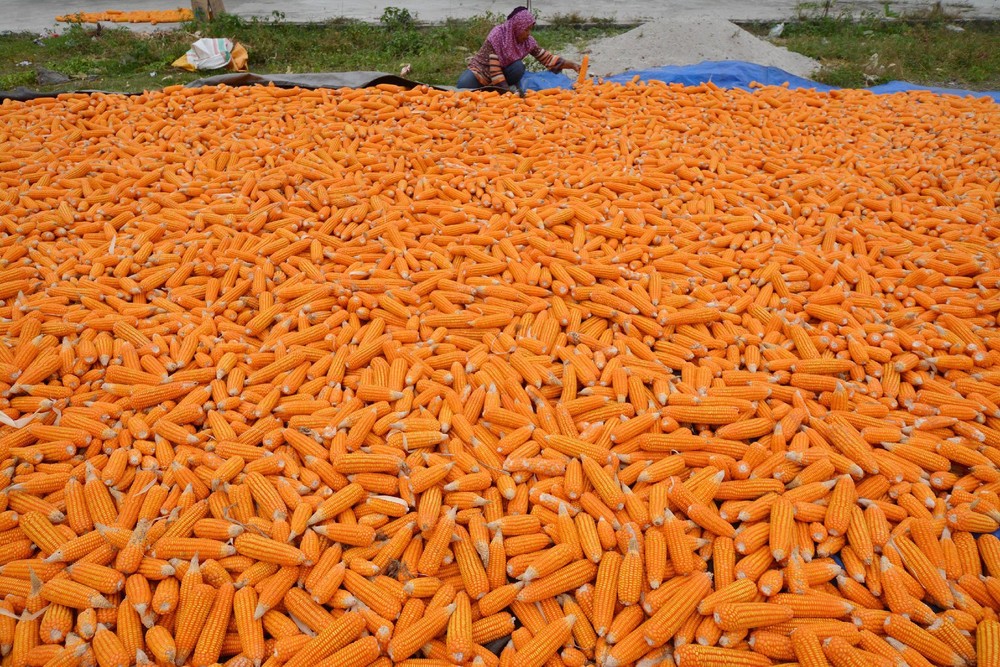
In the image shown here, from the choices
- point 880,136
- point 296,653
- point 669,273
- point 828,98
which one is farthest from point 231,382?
point 828,98

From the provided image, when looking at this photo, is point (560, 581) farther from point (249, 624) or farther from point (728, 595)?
point (249, 624)

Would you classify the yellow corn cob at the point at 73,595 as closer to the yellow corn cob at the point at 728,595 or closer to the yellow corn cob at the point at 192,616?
the yellow corn cob at the point at 192,616

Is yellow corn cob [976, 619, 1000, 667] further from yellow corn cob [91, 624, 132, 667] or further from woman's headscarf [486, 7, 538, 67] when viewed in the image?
woman's headscarf [486, 7, 538, 67]

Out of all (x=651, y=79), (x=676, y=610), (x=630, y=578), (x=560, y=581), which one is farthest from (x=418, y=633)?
(x=651, y=79)

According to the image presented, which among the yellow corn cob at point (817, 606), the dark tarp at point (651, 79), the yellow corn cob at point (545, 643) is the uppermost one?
the dark tarp at point (651, 79)

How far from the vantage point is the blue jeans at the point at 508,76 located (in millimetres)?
8953

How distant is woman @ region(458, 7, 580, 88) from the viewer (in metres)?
8.77

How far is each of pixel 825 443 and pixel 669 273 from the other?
1700 mm

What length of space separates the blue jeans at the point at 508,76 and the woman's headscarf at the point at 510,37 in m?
0.08

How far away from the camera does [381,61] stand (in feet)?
38.2

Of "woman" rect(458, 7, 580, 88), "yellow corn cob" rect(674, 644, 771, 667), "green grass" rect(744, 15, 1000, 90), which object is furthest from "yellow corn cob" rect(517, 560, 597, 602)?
"green grass" rect(744, 15, 1000, 90)

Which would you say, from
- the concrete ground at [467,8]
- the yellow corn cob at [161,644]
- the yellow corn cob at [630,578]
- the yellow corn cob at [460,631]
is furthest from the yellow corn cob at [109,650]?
the concrete ground at [467,8]

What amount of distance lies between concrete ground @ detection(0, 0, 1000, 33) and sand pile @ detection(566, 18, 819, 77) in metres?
3.63

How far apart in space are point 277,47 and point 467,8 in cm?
637
